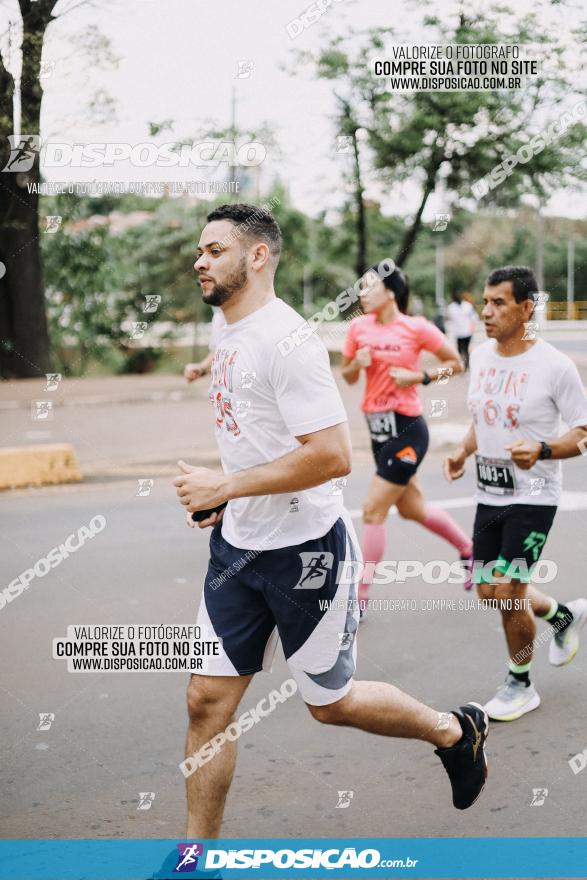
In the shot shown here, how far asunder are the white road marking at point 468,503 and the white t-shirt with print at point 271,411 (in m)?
5.12

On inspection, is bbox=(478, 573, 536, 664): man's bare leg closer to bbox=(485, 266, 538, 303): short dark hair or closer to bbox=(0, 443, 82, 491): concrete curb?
bbox=(485, 266, 538, 303): short dark hair

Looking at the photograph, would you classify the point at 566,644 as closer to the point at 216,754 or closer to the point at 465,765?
the point at 465,765

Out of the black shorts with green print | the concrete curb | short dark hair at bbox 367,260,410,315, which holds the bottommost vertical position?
the concrete curb

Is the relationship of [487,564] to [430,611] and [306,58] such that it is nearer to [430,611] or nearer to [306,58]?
[430,611]

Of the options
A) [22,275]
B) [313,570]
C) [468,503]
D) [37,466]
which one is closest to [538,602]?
[313,570]

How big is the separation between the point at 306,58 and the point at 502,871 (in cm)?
1284

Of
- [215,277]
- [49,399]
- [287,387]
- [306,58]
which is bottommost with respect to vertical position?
[49,399]

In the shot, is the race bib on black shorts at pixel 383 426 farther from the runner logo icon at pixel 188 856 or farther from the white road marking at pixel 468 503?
the runner logo icon at pixel 188 856

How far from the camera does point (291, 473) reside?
105 inches

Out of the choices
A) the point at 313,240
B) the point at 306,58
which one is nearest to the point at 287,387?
the point at 306,58

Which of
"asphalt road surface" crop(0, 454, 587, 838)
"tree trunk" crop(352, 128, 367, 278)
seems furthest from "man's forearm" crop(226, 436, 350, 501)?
"tree trunk" crop(352, 128, 367, 278)

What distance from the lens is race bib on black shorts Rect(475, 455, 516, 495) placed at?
3.99 meters

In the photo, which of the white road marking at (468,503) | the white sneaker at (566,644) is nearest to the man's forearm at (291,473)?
the white sneaker at (566,644)

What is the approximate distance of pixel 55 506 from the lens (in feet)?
28.3
